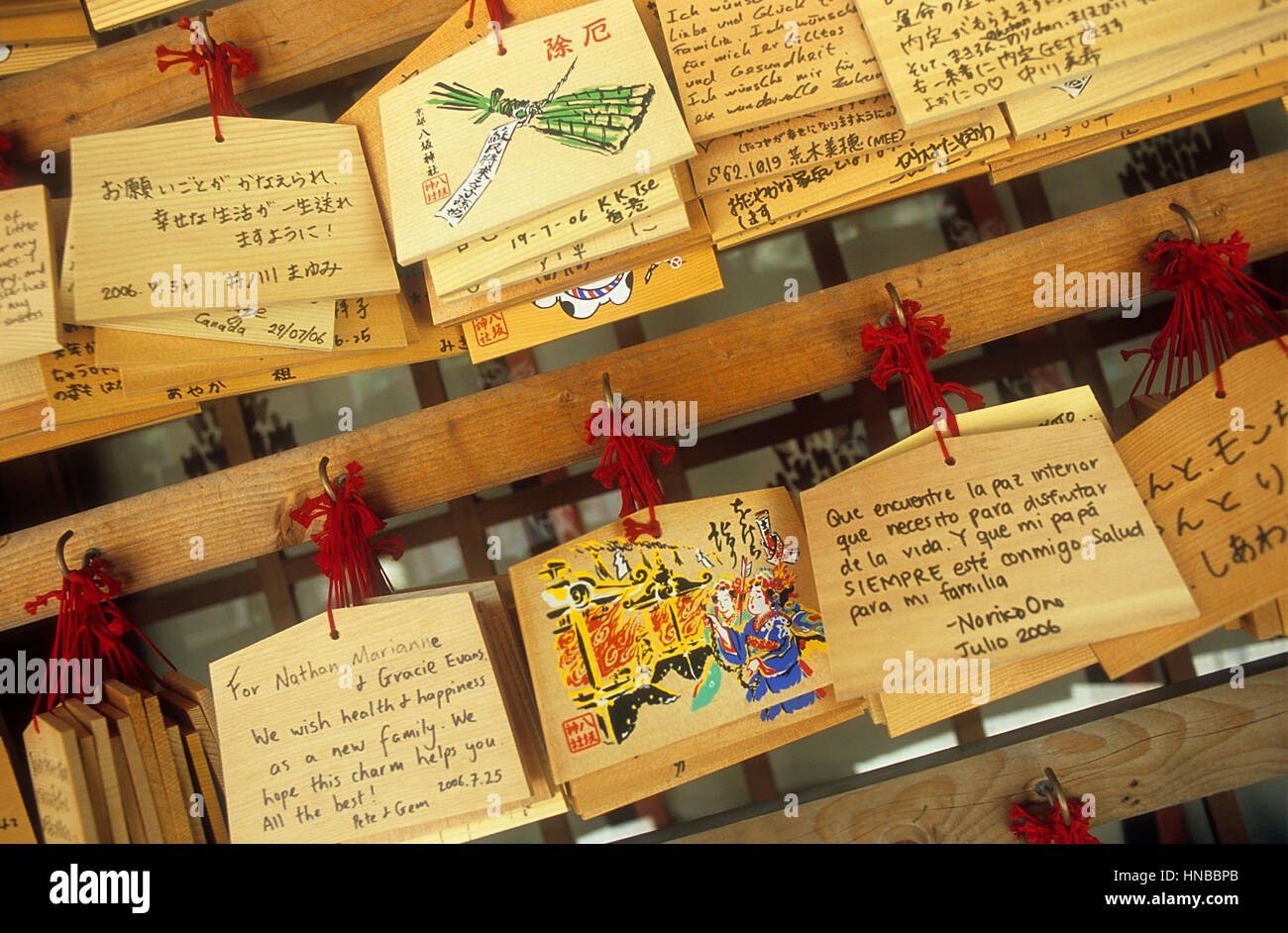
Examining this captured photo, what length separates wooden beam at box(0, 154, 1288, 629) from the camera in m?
0.98

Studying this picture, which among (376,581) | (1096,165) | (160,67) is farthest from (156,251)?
(1096,165)

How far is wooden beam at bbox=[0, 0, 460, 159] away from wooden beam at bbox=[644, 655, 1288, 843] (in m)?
1.22

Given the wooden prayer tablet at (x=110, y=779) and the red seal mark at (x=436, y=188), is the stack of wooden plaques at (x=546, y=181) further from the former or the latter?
the wooden prayer tablet at (x=110, y=779)

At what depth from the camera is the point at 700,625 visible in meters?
0.93

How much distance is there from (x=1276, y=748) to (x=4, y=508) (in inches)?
86.2

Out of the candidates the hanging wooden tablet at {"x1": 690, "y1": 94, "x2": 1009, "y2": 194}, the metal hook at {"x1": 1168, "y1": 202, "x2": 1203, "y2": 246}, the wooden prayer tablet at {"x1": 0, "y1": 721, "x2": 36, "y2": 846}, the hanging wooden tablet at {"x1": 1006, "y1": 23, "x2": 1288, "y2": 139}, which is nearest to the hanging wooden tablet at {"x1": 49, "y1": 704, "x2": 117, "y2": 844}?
the wooden prayer tablet at {"x1": 0, "y1": 721, "x2": 36, "y2": 846}

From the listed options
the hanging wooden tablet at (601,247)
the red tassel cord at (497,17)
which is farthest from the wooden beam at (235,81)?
the hanging wooden tablet at (601,247)

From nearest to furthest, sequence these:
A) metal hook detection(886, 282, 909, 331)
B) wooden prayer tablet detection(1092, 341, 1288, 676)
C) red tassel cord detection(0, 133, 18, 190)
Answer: wooden prayer tablet detection(1092, 341, 1288, 676)
metal hook detection(886, 282, 909, 331)
red tassel cord detection(0, 133, 18, 190)

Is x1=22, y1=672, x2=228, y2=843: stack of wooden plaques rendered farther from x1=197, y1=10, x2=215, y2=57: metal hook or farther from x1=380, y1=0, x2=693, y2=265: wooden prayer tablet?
x1=197, y1=10, x2=215, y2=57: metal hook

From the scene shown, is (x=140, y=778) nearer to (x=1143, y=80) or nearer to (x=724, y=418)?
(x=724, y=418)

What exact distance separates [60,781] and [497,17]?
111 centimetres

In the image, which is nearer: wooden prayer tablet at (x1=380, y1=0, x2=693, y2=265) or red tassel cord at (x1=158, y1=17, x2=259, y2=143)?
wooden prayer tablet at (x1=380, y1=0, x2=693, y2=265)

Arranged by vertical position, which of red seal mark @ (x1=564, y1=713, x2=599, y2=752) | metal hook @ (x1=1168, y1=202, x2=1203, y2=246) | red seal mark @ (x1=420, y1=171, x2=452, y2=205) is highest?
red seal mark @ (x1=420, y1=171, x2=452, y2=205)
